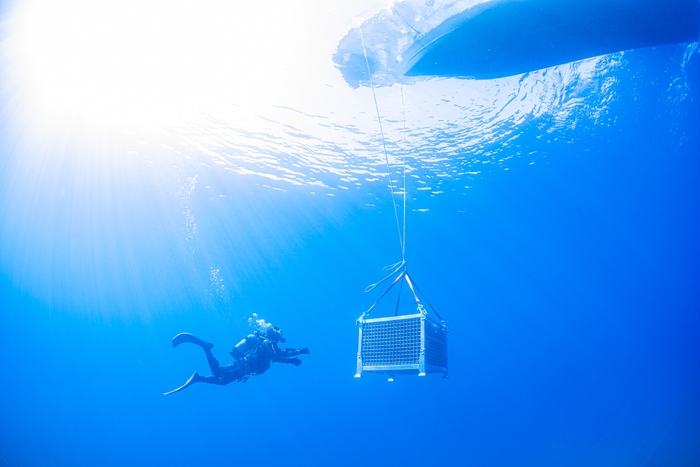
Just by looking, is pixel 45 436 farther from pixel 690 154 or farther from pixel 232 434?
pixel 690 154

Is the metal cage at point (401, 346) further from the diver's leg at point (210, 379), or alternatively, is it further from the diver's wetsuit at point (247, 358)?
the diver's leg at point (210, 379)

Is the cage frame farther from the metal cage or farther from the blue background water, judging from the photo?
the blue background water

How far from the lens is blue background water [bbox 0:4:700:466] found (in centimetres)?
1675

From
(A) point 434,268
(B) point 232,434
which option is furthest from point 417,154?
(B) point 232,434

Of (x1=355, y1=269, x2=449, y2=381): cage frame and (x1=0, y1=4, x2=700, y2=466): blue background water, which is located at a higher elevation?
(x1=0, y1=4, x2=700, y2=466): blue background water

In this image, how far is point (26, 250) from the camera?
32.9 meters

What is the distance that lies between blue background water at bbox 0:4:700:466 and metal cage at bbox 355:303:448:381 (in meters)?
10.5

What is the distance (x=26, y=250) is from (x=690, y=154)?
5082 centimetres

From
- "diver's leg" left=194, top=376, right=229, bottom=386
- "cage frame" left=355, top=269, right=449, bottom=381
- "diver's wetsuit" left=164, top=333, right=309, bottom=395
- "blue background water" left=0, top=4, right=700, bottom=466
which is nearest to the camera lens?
"cage frame" left=355, top=269, right=449, bottom=381

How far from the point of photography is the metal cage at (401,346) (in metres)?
4.72

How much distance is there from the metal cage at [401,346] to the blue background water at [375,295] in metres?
10.5

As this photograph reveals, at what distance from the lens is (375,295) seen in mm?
38281

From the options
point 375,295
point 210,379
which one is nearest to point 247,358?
point 210,379

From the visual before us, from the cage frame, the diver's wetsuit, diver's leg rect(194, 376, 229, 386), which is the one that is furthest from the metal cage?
diver's leg rect(194, 376, 229, 386)
